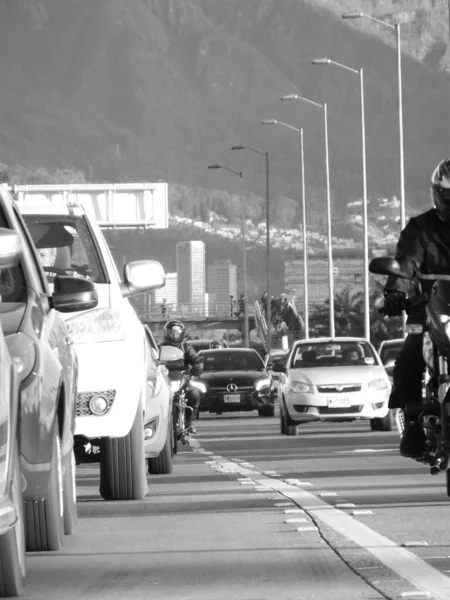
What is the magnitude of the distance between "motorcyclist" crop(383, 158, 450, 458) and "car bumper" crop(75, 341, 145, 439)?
187cm

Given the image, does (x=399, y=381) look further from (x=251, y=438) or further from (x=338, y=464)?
(x=251, y=438)

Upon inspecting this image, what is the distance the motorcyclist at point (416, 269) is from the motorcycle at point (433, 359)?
6 cm

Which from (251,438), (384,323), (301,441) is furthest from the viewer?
(384,323)

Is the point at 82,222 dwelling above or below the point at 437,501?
above

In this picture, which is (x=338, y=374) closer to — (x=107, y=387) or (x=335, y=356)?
(x=335, y=356)

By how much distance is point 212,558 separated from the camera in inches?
357

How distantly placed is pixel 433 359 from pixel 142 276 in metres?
2.44

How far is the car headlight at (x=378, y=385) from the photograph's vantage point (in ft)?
100

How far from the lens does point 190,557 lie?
9.15m

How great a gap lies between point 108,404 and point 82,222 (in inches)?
66.3

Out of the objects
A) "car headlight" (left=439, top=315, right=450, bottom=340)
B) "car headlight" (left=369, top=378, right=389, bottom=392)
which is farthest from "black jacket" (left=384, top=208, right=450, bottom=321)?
"car headlight" (left=369, top=378, right=389, bottom=392)

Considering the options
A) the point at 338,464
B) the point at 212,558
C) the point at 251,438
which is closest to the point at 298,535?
the point at 212,558

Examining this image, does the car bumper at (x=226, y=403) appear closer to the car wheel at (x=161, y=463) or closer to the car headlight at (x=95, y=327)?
the car wheel at (x=161, y=463)

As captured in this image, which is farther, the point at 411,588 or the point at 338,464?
the point at 338,464
